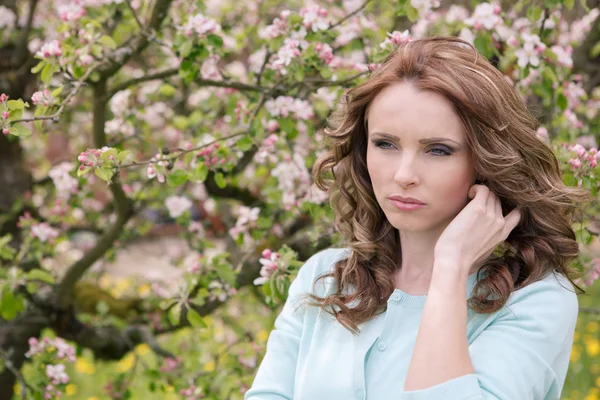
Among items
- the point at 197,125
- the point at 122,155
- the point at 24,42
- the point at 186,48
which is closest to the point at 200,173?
the point at 122,155

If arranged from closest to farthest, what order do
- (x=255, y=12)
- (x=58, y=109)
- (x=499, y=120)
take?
(x=499, y=120) → (x=58, y=109) → (x=255, y=12)

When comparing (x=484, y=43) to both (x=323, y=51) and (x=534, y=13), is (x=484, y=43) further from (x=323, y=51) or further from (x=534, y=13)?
(x=323, y=51)

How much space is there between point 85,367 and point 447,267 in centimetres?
376

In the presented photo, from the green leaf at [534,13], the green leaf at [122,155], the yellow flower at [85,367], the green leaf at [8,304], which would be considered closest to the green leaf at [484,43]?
the green leaf at [534,13]

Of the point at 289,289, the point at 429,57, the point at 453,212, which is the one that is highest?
the point at 429,57

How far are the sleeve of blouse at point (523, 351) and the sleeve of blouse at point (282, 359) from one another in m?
0.43

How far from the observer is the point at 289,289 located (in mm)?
2262

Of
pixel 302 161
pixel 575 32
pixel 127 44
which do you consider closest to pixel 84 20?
pixel 127 44

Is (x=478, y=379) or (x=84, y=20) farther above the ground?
(x=84, y=20)

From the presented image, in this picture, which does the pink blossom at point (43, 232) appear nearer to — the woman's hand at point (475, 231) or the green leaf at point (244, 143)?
the green leaf at point (244, 143)

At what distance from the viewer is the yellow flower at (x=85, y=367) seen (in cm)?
495

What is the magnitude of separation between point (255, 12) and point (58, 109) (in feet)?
6.28

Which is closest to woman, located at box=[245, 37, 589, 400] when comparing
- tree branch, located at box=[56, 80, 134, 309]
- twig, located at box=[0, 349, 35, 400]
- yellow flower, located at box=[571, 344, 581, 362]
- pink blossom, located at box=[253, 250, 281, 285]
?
pink blossom, located at box=[253, 250, 281, 285]

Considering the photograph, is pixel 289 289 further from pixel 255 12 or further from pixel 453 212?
pixel 255 12
